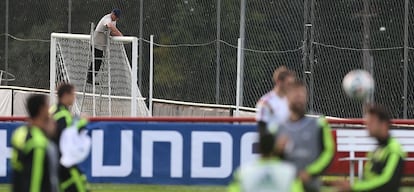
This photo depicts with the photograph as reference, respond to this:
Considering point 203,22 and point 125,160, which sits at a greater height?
point 203,22

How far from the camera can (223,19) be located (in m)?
27.6

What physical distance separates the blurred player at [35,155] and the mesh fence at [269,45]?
1316 cm

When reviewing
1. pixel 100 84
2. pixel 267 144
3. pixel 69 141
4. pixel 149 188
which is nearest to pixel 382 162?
pixel 267 144

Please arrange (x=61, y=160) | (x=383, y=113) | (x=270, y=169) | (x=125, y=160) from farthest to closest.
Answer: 1. (x=125, y=160)
2. (x=61, y=160)
3. (x=383, y=113)
4. (x=270, y=169)

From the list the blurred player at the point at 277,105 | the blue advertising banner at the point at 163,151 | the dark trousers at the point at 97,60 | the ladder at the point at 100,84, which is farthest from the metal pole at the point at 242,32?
the blurred player at the point at 277,105

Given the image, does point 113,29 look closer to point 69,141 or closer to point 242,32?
point 242,32

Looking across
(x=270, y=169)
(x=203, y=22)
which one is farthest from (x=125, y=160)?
(x=270, y=169)

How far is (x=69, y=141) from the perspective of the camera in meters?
14.3

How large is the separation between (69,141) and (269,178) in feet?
17.7

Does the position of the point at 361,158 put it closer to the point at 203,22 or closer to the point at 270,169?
the point at 203,22

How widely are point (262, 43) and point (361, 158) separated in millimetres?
6389

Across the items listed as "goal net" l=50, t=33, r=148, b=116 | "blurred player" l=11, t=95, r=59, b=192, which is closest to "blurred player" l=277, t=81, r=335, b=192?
"blurred player" l=11, t=95, r=59, b=192

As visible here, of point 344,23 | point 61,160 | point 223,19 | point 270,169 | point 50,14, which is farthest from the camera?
point 50,14

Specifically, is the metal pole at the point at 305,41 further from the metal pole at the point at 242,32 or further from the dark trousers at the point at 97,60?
the dark trousers at the point at 97,60
